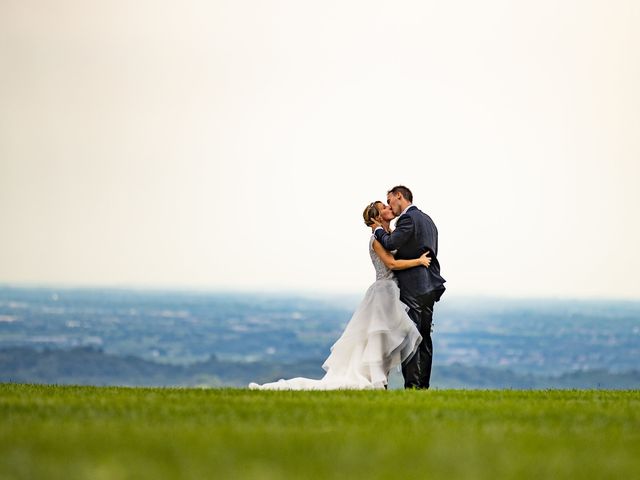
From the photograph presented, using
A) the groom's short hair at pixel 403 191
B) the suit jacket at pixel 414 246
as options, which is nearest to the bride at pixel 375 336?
the suit jacket at pixel 414 246

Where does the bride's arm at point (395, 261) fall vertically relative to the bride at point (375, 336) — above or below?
above

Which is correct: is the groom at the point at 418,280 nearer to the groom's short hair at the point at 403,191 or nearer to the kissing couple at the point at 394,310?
the kissing couple at the point at 394,310

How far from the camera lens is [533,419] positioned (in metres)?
13.4

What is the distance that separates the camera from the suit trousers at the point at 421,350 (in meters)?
20.2

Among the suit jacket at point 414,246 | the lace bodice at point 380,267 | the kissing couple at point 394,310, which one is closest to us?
the kissing couple at point 394,310

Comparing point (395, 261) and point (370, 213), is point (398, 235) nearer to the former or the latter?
point (395, 261)

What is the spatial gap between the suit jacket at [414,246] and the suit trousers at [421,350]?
0.38 ft

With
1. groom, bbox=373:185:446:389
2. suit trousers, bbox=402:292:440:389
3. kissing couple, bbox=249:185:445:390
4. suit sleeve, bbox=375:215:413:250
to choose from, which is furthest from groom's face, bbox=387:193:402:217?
suit trousers, bbox=402:292:440:389

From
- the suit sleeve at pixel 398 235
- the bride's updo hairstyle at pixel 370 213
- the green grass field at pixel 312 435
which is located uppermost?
the bride's updo hairstyle at pixel 370 213

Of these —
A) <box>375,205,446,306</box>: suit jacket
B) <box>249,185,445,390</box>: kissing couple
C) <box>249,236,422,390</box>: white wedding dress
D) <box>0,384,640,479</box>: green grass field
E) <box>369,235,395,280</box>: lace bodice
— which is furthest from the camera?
<box>369,235,395,280</box>: lace bodice

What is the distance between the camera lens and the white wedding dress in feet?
65.5

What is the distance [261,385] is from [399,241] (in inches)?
124

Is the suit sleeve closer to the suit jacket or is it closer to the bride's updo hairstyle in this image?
the suit jacket

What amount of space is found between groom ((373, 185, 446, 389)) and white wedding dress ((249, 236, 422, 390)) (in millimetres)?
194
